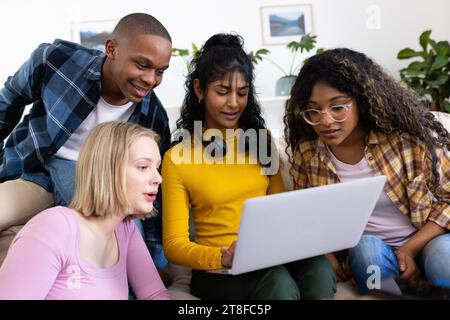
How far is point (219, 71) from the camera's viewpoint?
5.06 feet

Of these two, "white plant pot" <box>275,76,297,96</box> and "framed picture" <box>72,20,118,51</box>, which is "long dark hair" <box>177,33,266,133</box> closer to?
"white plant pot" <box>275,76,297,96</box>

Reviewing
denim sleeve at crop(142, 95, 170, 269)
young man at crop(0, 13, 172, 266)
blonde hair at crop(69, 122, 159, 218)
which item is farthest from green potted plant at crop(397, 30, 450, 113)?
blonde hair at crop(69, 122, 159, 218)

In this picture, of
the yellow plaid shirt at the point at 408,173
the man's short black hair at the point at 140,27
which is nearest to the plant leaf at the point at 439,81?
the yellow plaid shirt at the point at 408,173

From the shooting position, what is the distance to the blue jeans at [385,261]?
1320mm

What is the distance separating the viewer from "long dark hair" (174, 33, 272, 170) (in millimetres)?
1551

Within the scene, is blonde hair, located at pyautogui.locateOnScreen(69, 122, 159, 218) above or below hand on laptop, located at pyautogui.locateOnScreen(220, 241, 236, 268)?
above

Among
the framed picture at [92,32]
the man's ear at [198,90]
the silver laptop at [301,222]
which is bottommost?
the silver laptop at [301,222]

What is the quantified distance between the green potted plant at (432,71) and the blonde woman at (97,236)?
2.44 meters

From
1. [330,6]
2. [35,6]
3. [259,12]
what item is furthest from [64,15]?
[330,6]

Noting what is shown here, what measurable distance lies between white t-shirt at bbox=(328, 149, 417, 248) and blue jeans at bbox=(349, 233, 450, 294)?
8cm

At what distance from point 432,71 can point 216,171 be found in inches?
88.8

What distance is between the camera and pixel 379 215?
5.00 ft

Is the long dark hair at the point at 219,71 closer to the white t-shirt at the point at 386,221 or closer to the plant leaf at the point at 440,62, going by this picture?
the white t-shirt at the point at 386,221
